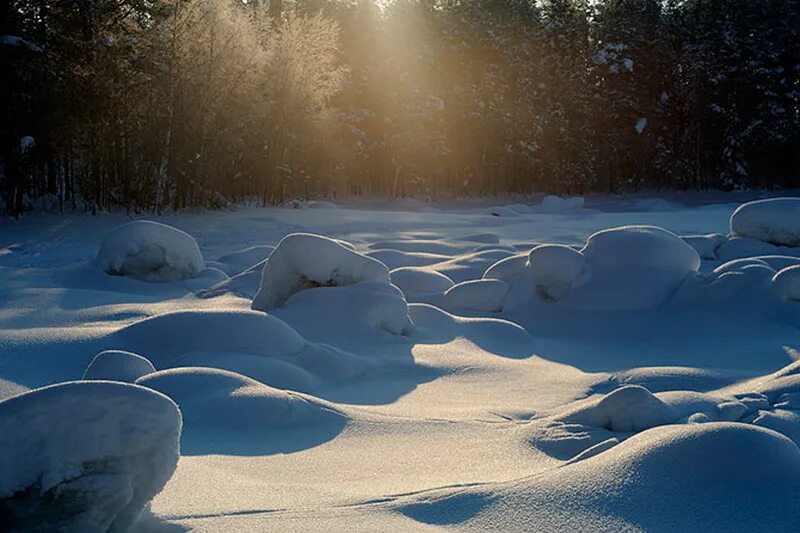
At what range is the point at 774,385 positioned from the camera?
388 centimetres

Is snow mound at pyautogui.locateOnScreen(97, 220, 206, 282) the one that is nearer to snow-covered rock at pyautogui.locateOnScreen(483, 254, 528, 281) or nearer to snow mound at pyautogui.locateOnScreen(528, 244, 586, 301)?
snow-covered rock at pyautogui.locateOnScreen(483, 254, 528, 281)

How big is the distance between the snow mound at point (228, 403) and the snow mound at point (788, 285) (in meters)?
3.94

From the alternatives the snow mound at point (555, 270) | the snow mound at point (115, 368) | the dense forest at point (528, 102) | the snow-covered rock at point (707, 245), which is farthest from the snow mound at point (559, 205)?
the snow mound at point (115, 368)

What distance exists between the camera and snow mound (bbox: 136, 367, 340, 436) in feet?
10.2

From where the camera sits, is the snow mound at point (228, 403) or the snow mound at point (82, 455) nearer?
the snow mound at point (82, 455)

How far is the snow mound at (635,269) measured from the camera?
6374mm

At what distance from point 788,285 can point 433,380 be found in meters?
2.96

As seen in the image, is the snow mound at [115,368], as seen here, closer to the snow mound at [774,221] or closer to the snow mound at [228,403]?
the snow mound at [228,403]

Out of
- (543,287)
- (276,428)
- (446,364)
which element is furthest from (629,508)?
(543,287)

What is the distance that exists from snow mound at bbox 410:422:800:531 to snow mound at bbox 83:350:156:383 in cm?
182

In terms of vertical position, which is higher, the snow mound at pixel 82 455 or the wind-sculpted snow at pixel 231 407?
the snow mound at pixel 82 455

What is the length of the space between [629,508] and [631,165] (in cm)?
3530

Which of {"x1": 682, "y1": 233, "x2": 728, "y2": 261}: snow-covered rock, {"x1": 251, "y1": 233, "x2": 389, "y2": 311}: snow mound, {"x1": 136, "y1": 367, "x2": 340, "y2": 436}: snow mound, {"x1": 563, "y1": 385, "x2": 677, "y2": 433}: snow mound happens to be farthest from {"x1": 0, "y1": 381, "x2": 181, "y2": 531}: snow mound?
{"x1": 682, "y1": 233, "x2": 728, "y2": 261}: snow-covered rock

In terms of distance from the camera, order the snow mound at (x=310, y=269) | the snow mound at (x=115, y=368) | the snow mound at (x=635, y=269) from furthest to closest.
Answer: the snow mound at (x=635, y=269), the snow mound at (x=310, y=269), the snow mound at (x=115, y=368)
